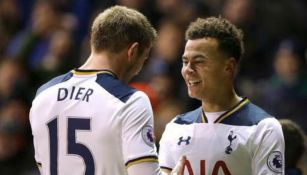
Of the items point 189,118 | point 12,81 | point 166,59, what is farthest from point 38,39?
point 189,118

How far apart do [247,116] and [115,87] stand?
781 mm

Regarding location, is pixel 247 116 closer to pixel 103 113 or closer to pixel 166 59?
pixel 103 113

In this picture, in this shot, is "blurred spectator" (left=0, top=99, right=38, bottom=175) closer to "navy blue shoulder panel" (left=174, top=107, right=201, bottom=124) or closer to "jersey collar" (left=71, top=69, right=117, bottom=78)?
"navy blue shoulder panel" (left=174, top=107, right=201, bottom=124)

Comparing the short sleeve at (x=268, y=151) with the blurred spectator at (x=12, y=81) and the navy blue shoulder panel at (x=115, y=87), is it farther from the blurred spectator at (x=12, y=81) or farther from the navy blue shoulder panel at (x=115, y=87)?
the blurred spectator at (x=12, y=81)

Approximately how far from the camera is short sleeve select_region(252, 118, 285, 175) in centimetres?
490

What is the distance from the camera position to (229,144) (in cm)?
505

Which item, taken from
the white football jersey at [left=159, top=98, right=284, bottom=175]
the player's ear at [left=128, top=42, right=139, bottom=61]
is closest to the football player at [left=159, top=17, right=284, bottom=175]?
the white football jersey at [left=159, top=98, right=284, bottom=175]

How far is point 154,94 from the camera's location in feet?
29.4

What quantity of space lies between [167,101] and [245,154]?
12.9 feet

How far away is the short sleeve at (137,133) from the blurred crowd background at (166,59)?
11.8 ft

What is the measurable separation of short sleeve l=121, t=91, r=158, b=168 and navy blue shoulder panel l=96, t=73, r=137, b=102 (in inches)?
1.8

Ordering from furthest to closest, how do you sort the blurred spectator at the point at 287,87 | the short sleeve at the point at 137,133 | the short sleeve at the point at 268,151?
the blurred spectator at the point at 287,87 < the short sleeve at the point at 268,151 < the short sleeve at the point at 137,133

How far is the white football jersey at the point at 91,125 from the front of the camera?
4707 mm

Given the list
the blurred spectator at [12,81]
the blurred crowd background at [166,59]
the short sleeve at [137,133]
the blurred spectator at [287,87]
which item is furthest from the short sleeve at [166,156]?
the blurred spectator at [12,81]
